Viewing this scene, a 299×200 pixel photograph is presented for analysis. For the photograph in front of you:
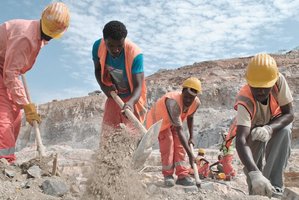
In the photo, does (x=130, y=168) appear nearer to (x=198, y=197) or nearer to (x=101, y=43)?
(x=198, y=197)

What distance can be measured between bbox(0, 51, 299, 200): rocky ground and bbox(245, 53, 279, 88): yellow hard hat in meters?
0.92

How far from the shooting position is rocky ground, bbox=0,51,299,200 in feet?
10.3

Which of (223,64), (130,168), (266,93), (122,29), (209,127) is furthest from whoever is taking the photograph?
(223,64)

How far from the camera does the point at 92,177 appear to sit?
10.4 ft

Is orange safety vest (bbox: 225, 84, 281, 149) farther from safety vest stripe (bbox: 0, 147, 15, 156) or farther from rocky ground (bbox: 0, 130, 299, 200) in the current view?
safety vest stripe (bbox: 0, 147, 15, 156)

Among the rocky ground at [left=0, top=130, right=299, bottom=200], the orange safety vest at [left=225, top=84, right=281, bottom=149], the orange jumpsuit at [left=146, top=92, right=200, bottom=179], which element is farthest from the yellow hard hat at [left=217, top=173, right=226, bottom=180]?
the orange safety vest at [left=225, top=84, right=281, bottom=149]

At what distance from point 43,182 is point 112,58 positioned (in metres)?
1.33

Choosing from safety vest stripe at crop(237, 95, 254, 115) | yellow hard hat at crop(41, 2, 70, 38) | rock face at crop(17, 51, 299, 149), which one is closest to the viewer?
safety vest stripe at crop(237, 95, 254, 115)

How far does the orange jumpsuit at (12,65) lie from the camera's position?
376 cm

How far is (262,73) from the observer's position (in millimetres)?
3275

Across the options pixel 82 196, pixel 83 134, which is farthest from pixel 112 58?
pixel 83 134

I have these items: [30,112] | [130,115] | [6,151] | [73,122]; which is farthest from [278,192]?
[73,122]

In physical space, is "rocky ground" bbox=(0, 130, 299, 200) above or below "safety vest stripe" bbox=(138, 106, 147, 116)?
below

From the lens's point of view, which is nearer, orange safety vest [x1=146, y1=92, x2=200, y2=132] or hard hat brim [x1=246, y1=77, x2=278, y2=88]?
hard hat brim [x1=246, y1=77, x2=278, y2=88]
